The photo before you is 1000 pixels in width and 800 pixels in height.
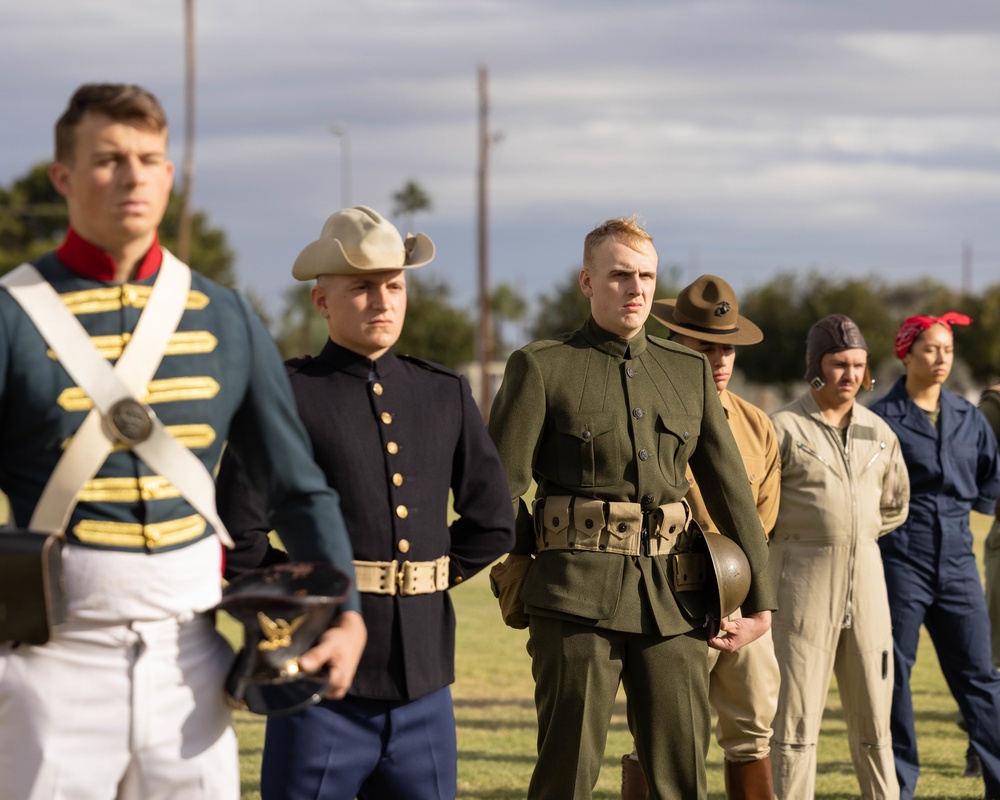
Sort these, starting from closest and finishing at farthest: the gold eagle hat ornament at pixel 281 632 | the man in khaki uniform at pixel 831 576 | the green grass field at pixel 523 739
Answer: the gold eagle hat ornament at pixel 281 632
the man in khaki uniform at pixel 831 576
the green grass field at pixel 523 739

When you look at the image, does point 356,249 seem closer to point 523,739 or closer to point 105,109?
point 105,109

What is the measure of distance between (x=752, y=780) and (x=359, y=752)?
2734 millimetres

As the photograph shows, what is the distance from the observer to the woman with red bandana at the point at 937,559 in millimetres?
7422

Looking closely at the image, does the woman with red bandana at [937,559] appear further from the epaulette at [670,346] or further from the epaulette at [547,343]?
the epaulette at [547,343]

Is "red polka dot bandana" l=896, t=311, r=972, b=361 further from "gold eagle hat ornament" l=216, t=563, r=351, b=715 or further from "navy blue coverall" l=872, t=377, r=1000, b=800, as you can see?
"gold eagle hat ornament" l=216, t=563, r=351, b=715

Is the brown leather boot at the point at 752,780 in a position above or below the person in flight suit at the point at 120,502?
below

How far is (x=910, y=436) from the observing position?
305 inches

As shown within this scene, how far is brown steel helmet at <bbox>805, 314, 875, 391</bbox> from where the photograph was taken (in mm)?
7145

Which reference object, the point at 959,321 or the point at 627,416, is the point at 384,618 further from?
the point at 959,321

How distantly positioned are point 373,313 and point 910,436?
4.37 m

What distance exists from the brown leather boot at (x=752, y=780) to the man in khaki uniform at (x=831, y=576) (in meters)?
0.38

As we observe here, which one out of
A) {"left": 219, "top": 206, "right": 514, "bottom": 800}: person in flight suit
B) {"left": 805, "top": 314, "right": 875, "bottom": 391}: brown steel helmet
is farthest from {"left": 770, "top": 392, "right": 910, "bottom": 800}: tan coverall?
{"left": 219, "top": 206, "right": 514, "bottom": 800}: person in flight suit

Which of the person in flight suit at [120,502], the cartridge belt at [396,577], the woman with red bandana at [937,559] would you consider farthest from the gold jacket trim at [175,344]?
the woman with red bandana at [937,559]

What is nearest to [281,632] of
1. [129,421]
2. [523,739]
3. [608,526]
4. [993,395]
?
[129,421]
